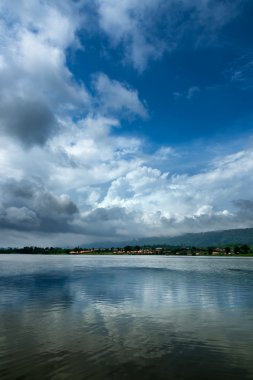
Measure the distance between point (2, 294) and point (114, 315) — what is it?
1010 inches

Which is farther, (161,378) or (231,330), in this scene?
(231,330)

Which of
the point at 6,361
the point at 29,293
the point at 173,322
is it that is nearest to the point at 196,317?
the point at 173,322

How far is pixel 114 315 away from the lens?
1469 inches

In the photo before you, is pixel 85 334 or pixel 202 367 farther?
pixel 85 334

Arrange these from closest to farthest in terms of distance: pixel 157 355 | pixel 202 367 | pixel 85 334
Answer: pixel 202 367, pixel 157 355, pixel 85 334

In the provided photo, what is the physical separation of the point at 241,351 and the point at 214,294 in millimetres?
33093

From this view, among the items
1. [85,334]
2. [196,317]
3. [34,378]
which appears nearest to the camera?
[34,378]

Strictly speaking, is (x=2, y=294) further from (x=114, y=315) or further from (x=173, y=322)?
(x=173, y=322)

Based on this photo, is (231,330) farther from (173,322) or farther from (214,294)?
(214,294)

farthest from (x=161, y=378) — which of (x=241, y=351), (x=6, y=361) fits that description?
(x=6, y=361)

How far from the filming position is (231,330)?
30.9 m

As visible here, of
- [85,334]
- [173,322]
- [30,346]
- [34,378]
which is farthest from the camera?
[173,322]

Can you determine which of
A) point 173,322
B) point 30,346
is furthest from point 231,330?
point 30,346

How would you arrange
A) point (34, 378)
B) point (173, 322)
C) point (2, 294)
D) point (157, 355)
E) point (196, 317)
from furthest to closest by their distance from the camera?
point (2, 294)
point (196, 317)
point (173, 322)
point (157, 355)
point (34, 378)
